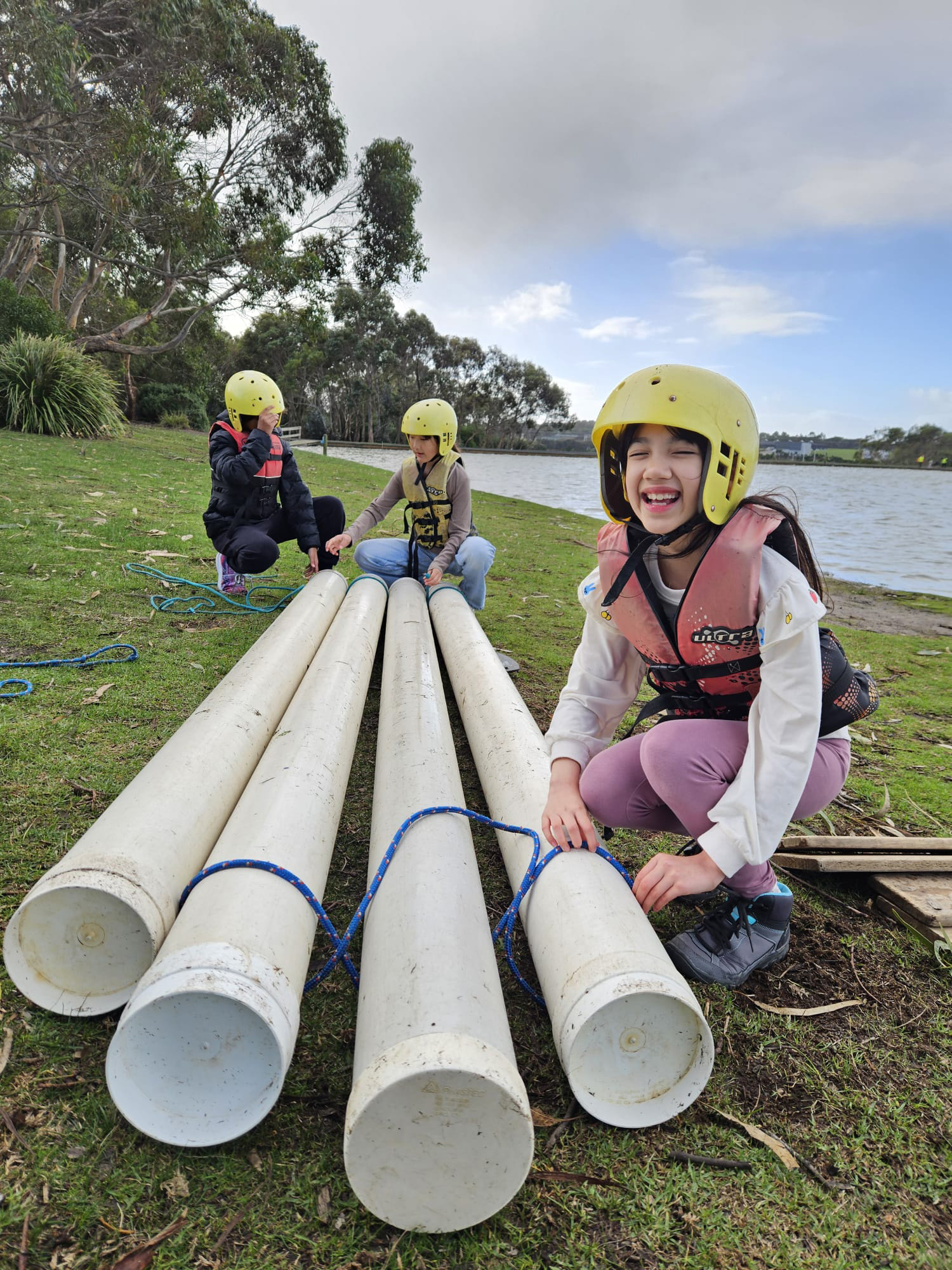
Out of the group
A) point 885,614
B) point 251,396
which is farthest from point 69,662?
point 885,614

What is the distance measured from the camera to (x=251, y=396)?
5.63m

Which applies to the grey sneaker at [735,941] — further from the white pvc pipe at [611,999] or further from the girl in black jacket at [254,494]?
the girl in black jacket at [254,494]

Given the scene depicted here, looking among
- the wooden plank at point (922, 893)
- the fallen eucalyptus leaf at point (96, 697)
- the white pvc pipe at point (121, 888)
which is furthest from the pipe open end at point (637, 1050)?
the fallen eucalyptus leaf at point (96, 697)

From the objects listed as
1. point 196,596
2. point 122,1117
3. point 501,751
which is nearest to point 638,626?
point 501,751

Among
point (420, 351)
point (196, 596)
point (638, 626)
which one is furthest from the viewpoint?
point (420, 351)

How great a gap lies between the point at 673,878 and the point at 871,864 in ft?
4.52

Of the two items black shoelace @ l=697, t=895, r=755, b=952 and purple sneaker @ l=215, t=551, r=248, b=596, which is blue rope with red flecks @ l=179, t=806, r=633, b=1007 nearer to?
black shoelace @ l=697, t=895, r=755, b=952

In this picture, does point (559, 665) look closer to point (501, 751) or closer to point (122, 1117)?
point (501, 751)

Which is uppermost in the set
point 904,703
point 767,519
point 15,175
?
point 15,175

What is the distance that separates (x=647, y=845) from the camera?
3111 mm

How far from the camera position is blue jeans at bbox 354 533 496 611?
6027 millimetres

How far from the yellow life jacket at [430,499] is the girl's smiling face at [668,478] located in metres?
4.07

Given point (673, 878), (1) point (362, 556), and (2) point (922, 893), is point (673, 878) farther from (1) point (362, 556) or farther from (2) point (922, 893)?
(1) point (362, 556)

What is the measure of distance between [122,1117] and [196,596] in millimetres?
4864
